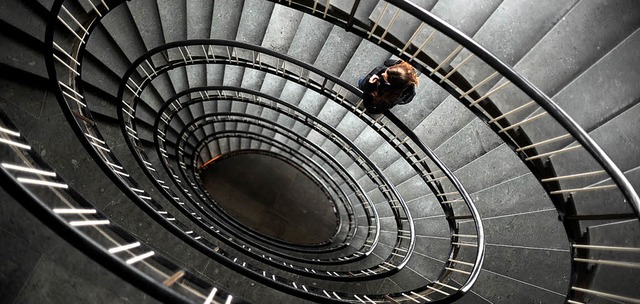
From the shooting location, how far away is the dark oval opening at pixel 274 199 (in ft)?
45.5

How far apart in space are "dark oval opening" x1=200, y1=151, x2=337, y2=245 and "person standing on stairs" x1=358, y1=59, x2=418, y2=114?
9.38m

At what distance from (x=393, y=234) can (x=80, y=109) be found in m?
7.92

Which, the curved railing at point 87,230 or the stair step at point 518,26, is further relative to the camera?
the stair step at point 518,26

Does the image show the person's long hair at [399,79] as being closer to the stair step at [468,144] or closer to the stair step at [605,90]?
the stair step at [468,144]

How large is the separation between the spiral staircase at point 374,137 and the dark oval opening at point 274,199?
15.3ft

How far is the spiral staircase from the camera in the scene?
2.95 meters

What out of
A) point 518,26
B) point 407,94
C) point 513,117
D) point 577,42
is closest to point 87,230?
point 407,94

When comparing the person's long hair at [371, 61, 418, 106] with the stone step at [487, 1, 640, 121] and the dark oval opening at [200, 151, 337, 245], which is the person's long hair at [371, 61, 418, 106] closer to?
the stone step at [487, 1, 640, 121]

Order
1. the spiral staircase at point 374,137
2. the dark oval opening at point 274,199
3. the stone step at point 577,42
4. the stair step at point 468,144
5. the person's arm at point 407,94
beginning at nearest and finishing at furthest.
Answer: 1. the spiral staircase at point 374,137
2. the stone step at point 577,42
3. the person's arm at point 407,94
4. the stair step at point 468,144
5. the dark oval opening at point 274,199

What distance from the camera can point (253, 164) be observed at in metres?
14.8

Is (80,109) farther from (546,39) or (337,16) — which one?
(546,39)

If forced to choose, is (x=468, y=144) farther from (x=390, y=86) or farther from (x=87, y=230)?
(x=87, y=230)

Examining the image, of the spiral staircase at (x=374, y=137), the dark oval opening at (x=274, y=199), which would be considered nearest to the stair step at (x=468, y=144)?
the spiral staircase at (x=374, y=137)

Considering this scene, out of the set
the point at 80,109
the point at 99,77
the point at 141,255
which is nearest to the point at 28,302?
the point at 141,255
